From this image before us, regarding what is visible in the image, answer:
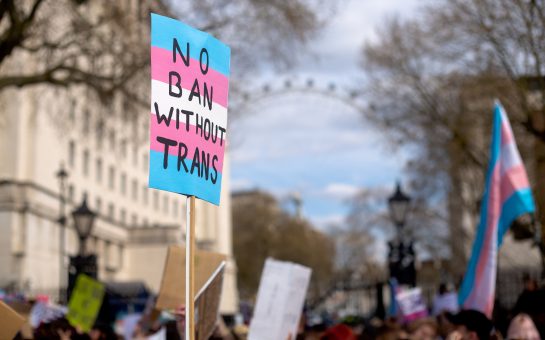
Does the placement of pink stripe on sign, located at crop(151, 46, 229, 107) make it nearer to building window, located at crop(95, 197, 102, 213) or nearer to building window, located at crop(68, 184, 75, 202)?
building window, located at crop(68, 184, 75, 202)

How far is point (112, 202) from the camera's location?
60.0 metres

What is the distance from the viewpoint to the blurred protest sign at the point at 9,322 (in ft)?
23.6

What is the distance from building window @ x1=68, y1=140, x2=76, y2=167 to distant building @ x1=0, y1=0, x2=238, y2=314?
1.4 inches

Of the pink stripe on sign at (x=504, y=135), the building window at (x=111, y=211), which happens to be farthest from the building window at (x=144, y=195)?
the pink stripe on sign at (x=504, y=135)

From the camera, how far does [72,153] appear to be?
168 ft

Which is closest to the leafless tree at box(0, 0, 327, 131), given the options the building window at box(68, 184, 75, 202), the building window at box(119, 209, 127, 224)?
the building window at box(68, 184, 75, 202)

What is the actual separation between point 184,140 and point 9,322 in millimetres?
2448

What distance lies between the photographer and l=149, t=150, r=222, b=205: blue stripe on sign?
5340mm

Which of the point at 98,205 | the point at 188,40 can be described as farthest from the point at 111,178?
the point at 188,40

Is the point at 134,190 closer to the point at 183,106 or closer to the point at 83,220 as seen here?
the point at 83,220

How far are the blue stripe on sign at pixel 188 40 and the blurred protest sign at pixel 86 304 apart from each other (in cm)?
817

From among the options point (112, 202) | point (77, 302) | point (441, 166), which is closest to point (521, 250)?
point (441, 166)

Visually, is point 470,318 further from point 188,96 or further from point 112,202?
point 112,202

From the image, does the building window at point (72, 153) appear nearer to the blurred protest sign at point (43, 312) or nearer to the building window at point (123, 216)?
the building window at point (123, 216)
